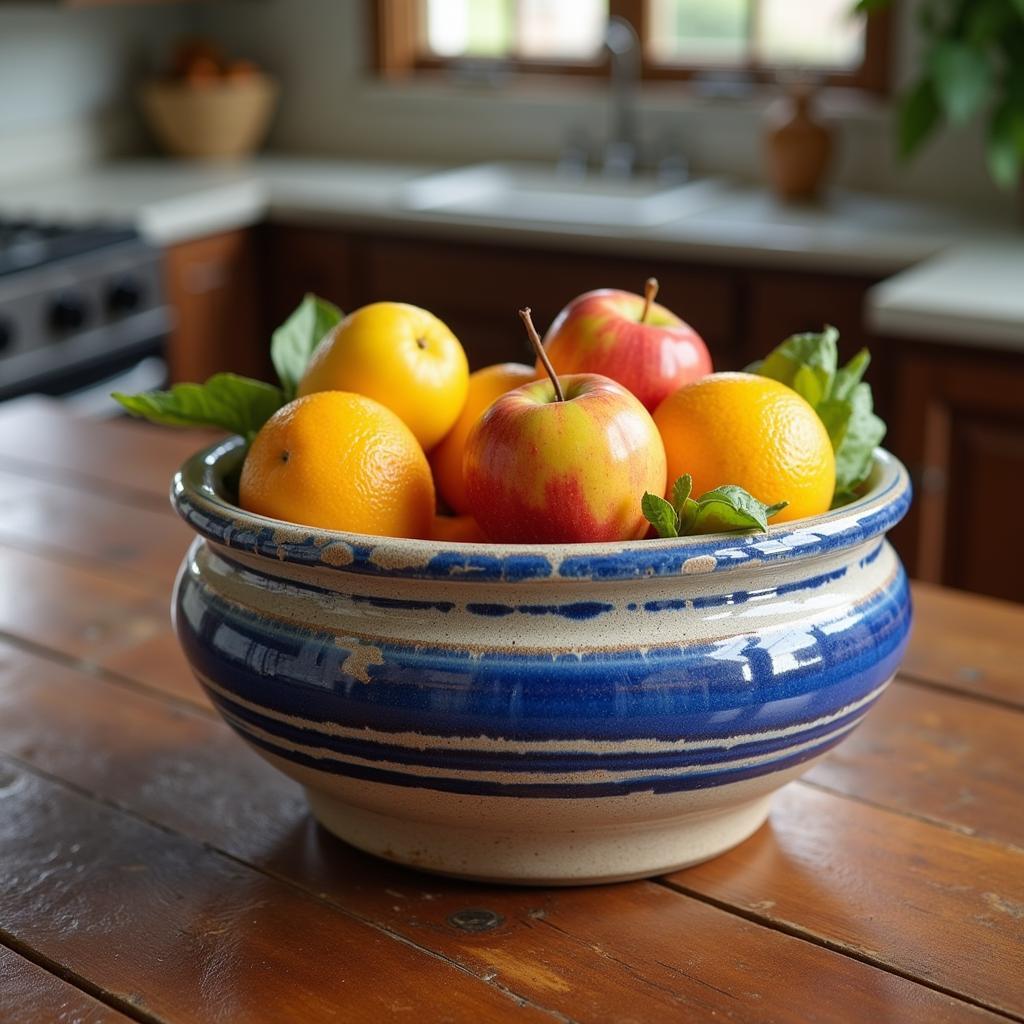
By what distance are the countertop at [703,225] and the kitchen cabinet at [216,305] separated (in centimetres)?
4

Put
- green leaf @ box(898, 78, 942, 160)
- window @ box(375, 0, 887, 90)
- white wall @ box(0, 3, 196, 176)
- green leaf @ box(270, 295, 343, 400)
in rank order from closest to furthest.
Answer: green leaf @ box(270, 295, 343, 400) < green leaf @ box(898, 78, 942, 160) < window @ box(375, 0, 887, 90) < white wall @ box(0, 3, 196, 176)

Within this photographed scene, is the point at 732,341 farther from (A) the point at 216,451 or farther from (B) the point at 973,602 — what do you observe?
(A) the point at 216,451

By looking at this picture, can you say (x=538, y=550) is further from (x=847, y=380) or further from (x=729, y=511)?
(x=847, y=380)

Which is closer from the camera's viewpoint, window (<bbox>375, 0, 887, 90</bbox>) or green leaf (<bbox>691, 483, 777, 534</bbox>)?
green leaf (<bbox>691, 483, 777, 534</bbox>)

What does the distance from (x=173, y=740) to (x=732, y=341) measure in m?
1.74

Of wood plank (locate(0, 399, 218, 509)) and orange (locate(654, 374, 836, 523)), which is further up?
orange (locate(654, 374, 836, 523))

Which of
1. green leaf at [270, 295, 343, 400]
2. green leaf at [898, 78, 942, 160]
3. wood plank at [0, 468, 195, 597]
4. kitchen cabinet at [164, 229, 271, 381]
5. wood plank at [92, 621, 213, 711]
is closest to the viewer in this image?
green leaf at [270, 295, 343, 400]

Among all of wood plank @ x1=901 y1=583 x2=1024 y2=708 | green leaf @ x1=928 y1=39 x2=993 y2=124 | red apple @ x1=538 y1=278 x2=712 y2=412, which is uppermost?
green leaf @ x1=928 y1=39 x2=993 y2=124

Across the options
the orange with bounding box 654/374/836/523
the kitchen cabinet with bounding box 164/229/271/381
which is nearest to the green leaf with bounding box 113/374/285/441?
the orange with bounding box 654/374/836/523

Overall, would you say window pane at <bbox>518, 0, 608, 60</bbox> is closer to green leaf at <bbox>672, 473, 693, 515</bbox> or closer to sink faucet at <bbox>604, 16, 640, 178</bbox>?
sink faucet at <bbox>604, 16, 640, 178</bbox>

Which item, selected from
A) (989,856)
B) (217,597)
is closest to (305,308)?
(217,597)

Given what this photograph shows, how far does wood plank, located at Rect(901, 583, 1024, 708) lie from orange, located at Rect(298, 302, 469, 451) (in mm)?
406

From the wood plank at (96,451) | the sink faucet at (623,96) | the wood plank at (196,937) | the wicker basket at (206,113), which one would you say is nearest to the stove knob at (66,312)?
the wood plank at (96,451)

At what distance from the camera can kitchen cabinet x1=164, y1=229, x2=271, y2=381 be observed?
2.85 meters
